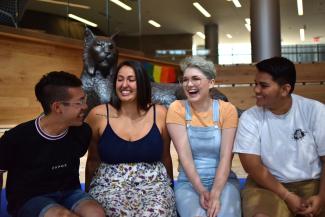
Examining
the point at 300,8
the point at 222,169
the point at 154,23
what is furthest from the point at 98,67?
the point at 154,23

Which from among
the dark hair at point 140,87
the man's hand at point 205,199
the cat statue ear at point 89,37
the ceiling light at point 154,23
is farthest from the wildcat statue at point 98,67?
the ceiling light at point 154,23

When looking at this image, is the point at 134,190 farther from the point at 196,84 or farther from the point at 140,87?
the point at 196,84

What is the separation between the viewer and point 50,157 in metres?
1.98

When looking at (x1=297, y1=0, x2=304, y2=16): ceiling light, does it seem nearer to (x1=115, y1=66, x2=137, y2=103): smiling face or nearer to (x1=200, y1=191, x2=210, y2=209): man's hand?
(x1=115, y1=66, x2=137, y2=103): smiling face

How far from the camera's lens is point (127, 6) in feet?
39.0

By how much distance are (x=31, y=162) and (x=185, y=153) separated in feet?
2.74

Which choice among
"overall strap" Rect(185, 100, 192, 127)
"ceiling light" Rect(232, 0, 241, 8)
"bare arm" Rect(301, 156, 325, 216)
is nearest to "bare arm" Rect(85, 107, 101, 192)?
"overall strap" Rect(185, 100, 192, 127)

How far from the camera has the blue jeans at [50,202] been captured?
1.84 meters

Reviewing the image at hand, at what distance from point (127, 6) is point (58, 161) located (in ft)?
34.3

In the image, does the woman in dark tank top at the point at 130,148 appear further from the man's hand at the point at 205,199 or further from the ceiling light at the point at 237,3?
the ceiling light at the point at 237,3

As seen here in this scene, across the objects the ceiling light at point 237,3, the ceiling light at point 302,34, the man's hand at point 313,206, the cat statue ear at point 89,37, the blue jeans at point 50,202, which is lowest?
the man's hand at point 313,206

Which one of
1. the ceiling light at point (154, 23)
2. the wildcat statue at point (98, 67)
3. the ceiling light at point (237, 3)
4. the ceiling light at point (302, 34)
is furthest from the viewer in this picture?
the ceiling light at point (302, 34)

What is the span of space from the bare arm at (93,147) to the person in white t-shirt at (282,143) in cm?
81

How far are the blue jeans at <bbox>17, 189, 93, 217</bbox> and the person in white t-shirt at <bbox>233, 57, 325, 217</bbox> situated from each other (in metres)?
0.88
